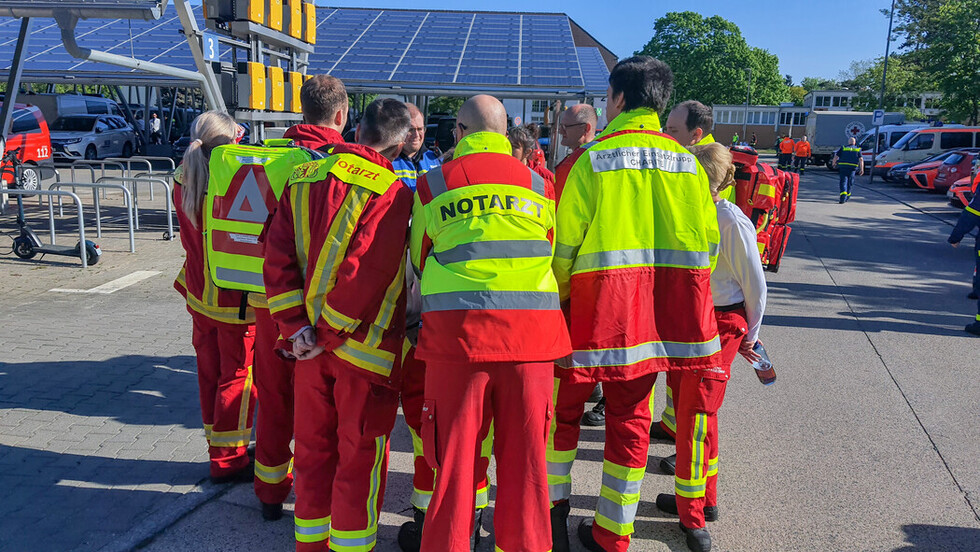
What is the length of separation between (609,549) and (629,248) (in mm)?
1391

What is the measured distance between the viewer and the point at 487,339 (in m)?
2.60

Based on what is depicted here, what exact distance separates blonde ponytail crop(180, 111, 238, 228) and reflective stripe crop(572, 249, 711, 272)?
2.12m

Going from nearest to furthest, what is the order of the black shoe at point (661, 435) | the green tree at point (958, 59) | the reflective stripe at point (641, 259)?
the reflective stripe at point (641, 259), the black shoe at point (661, 435), the green tree at point (958, 59)

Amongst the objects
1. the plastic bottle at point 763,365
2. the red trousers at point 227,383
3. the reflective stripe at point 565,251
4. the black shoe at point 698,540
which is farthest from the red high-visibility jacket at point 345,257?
the plastic bottle at point 763,365

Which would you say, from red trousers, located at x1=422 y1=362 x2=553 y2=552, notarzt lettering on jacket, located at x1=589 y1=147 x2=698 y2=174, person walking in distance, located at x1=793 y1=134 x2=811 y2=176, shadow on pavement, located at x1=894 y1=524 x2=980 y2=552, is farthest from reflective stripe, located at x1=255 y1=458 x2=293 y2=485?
person walking in distance, located at x1=793 y1=134 x2=811 y2=176

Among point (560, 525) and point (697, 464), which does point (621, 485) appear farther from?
point (697, 464)

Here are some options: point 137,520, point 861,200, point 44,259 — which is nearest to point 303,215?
point 137,520

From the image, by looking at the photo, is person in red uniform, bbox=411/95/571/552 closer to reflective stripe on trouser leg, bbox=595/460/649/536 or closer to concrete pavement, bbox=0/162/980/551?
reflective stripe on trouser leg, bbox=595/460/649/536

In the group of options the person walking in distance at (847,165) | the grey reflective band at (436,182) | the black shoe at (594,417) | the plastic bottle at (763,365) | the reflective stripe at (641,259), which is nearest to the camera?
the grey reflective band at (436,182)

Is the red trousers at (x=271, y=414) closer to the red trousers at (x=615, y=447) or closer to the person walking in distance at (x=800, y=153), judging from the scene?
the red trousers at (x=615, y=447)

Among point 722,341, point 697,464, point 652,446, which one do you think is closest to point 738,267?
point 722,341

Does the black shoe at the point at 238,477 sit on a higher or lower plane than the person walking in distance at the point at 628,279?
lower

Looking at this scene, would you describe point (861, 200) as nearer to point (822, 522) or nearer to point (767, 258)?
point (767, 258)

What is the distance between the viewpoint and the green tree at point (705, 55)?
65.8 meters
